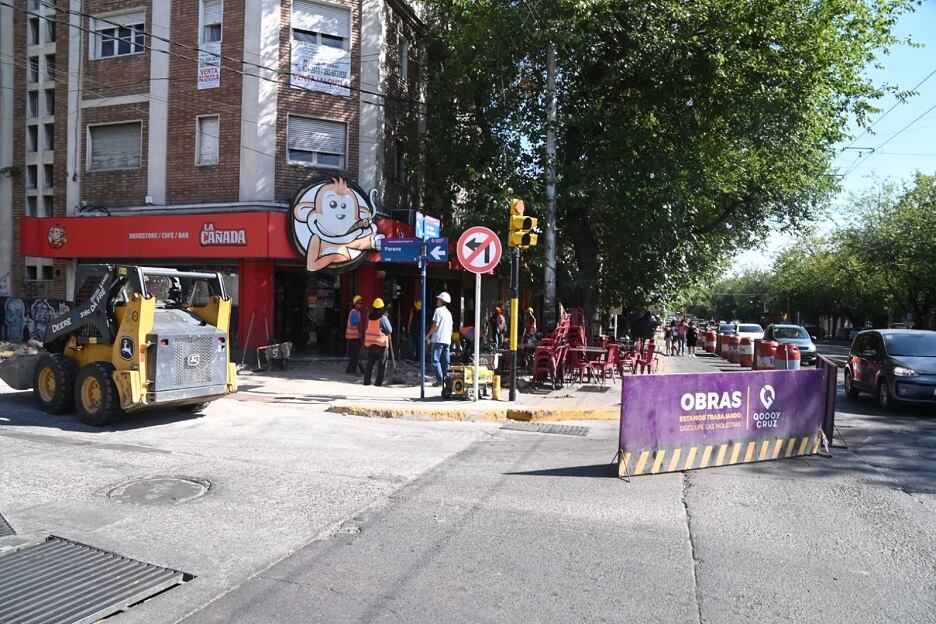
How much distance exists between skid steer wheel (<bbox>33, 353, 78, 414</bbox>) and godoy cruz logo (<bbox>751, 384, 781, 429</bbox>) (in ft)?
29.5

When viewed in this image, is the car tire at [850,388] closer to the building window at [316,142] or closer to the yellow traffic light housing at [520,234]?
the yellow traffic light housing at [520,234]

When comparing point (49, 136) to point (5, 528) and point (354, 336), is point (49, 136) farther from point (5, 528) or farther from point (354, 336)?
point (5, 528)

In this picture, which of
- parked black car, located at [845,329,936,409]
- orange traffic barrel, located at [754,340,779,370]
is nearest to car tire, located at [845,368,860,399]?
parked black car, located at [845,329,936,409]

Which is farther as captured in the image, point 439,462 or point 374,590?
point 439,462

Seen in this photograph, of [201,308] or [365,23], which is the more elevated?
[365,23]

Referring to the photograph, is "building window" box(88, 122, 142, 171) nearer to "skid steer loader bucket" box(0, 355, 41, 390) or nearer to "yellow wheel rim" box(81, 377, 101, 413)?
"skid steer loader bucket" box(0, 355, 41, 390)

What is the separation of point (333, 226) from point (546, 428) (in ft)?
29.1

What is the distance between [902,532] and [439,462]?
4.34 m

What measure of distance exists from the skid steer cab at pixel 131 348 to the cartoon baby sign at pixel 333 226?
6.09 metres

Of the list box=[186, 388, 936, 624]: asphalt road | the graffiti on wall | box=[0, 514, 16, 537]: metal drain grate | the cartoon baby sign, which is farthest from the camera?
the graffiti on wall

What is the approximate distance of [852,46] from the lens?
15695 mm

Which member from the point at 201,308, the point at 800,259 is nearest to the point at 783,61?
the point at 201,308

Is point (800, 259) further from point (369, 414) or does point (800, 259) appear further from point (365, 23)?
point (369, 414)

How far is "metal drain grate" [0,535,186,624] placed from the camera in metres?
3.63
